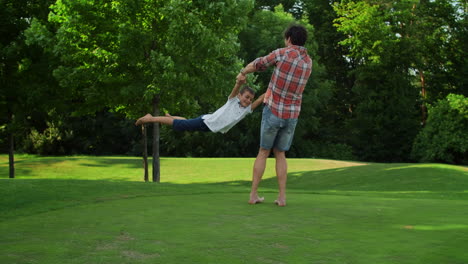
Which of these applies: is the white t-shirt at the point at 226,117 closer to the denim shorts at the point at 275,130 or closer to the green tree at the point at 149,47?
the denim shorts at the point at 275,130

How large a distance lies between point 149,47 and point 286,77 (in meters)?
13.1

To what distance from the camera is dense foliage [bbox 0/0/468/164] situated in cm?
1806

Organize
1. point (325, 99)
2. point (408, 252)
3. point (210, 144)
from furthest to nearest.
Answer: point (325, 99), point (210, 144), point (408, 252)

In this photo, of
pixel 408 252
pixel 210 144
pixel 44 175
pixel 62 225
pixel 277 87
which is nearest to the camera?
pixel 408 252

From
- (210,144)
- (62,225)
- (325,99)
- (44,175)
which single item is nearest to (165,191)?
(62,225)

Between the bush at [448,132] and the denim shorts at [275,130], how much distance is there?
26.8m

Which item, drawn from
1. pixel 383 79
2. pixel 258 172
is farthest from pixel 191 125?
pixel 383 79

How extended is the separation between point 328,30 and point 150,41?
30.2 m

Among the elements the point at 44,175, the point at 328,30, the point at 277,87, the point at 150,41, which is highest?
the point at 328,30

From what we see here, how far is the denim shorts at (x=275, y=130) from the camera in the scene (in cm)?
696

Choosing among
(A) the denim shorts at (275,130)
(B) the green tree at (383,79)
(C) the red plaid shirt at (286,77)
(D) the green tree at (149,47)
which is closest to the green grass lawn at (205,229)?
(A) the denim shorts at (275,130)

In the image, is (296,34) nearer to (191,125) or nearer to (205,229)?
(191,125)

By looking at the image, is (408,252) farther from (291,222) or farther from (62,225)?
(62,225)

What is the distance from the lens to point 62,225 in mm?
5297
